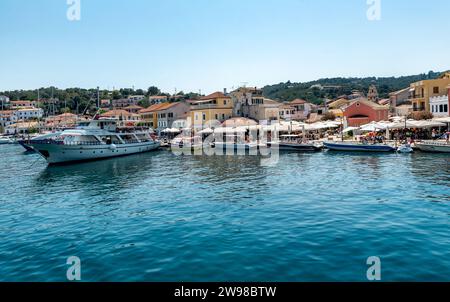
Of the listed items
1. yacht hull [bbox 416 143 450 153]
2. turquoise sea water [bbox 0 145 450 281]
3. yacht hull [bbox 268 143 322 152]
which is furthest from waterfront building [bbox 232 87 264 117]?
turquoise sea water [bbox 0 145 450 281]

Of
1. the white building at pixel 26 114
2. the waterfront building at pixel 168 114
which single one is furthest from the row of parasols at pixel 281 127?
the white building at pixel 26 114

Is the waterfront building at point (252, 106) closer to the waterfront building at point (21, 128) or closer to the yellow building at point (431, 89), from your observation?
the yellow building at point (431, 89)

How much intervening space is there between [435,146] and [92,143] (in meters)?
40.5

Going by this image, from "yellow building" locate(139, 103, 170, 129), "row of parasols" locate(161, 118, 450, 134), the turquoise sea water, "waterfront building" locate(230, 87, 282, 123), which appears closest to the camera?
the turquoise sea water

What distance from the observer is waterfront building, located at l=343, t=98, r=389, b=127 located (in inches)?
2459

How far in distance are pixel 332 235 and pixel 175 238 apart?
6.11 metres

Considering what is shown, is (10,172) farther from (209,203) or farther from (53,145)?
(209,203)

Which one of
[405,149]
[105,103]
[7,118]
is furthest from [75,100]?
[405,149]

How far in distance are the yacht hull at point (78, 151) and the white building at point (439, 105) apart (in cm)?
4308

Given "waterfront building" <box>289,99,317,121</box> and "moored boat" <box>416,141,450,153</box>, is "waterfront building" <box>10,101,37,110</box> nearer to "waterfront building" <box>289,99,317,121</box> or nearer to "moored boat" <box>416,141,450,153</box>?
"waterfront building" <box>289,99,317,121</box>

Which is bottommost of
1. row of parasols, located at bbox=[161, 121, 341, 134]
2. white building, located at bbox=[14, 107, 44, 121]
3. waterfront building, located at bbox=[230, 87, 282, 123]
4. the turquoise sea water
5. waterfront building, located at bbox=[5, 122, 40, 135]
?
the turquoise sea water

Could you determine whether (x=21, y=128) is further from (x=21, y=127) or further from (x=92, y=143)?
(x=92, y=143)

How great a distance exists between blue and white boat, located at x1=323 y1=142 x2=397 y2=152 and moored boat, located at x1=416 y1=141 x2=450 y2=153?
268cm
